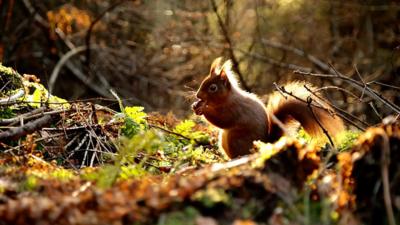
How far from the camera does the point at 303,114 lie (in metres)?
4.56

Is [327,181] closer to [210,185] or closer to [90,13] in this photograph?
[210,185]

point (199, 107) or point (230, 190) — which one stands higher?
point (230, 190)

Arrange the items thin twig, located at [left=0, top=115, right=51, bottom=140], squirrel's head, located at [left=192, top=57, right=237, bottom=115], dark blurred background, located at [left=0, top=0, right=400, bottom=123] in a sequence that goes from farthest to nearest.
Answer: dark blurred background, located at [left=0, top=0, right=400, bottom=123] < squirrel's head, located at [left=192, top=57, right=237, bottom=115] < thin twig, located at [left=0, top=115, right=51, bottom=140]

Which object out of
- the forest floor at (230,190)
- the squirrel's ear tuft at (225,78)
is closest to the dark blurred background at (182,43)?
the squirrel's ear tuft at (225,78)

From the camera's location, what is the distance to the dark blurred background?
29.9ft

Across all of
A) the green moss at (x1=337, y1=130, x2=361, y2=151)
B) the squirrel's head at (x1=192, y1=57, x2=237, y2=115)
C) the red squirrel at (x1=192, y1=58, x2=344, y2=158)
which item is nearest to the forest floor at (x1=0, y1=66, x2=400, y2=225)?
the green moss at (x1=337, y1=130, x2=361, y2=151)

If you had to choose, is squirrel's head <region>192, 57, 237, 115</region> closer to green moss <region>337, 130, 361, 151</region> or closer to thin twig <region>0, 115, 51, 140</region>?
green moss <region>337, 130, 361, 151</region>

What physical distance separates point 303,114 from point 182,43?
5.04 meters

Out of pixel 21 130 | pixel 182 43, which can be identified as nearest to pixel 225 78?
pixel 21 130

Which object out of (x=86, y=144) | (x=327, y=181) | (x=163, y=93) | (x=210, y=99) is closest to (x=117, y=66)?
(x=163, y=93)

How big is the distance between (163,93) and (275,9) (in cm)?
264

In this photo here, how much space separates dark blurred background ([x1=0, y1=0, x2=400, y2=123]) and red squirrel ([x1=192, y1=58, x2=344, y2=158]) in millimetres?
3512

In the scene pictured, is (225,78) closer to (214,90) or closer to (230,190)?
(214,90)

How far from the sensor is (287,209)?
7.08ft
